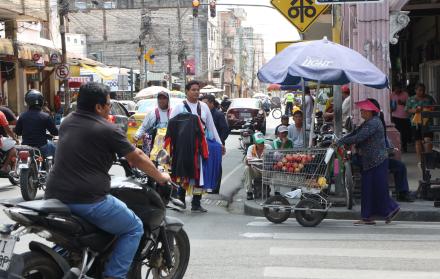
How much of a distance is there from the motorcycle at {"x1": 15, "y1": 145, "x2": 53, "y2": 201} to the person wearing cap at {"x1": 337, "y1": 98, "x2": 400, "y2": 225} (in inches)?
213

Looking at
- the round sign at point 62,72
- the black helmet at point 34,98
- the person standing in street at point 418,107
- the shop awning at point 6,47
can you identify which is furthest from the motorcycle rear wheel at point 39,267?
the round sign at point 62,72

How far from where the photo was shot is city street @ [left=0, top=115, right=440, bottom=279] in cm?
693

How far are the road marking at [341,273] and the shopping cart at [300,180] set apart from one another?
2.56 m

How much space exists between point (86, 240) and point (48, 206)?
0.38 meters

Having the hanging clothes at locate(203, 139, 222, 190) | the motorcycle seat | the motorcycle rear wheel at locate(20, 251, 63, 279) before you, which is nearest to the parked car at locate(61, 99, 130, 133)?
the hanging clothes at locate(203, 139, 222, 190)

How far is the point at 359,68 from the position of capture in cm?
988

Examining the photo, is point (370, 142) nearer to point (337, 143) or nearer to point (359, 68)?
point (337, 143)

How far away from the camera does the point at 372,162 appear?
9641mm

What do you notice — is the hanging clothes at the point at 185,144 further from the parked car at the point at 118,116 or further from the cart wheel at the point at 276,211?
the parked car at the point at 118,116

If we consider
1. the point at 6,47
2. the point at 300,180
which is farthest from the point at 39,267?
the point at 6,47

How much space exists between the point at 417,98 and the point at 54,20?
98.8 ft

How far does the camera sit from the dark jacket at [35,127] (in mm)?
12477

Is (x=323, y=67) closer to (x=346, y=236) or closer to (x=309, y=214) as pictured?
(x=309, y=214)

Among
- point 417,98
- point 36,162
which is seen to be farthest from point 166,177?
point 417,98
